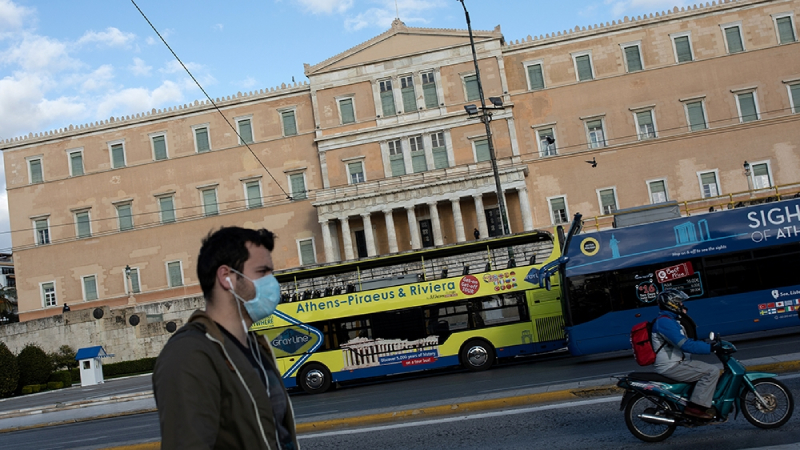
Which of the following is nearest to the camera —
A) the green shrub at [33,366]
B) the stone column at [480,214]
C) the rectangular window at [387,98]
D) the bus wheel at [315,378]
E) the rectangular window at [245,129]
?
the bus wheel at [315,378]

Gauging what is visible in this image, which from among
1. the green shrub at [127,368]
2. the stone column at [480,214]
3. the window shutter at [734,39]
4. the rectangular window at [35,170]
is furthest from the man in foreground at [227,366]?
the rectangular window at [35,170]

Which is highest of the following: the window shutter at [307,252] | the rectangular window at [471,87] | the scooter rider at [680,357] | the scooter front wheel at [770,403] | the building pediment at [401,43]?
the building pediment at [401,43]

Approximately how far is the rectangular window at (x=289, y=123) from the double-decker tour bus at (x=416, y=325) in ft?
93.4

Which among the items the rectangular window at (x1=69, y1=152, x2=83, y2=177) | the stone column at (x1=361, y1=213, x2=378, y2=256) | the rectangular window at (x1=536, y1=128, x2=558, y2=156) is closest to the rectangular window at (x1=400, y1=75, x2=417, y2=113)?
the stone column at (x1=361, y1=213, x2=378, y2=256)

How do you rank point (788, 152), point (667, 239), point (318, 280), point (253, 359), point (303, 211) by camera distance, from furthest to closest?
1. point (303, 211)
2. point (788, 152)
3. point (318, 280)
4. point (667, 239)
5. point (253, 359)

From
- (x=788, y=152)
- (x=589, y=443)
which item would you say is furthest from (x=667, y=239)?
(x=788, y=152)

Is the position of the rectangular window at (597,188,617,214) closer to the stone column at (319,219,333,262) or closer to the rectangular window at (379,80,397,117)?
the rectangular window at (379,80,397,117)

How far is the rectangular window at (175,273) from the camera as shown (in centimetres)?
4784

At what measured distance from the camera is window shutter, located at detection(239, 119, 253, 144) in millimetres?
48000

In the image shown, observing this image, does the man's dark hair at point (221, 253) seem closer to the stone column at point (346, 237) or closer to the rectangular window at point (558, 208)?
the stone column at point (346, 237)

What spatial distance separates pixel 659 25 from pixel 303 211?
2384 cm

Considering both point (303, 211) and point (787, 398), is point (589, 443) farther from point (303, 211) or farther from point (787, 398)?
point (303, 211)

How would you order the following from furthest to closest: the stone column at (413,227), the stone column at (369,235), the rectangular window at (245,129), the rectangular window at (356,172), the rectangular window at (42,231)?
the rectangular window at (42,231) → the rectangular window at (245,129) → the rectangular window at (356,172) → the stone column at (369,235) → the stone column at (413,227)

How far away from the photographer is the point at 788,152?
42.4 metres
